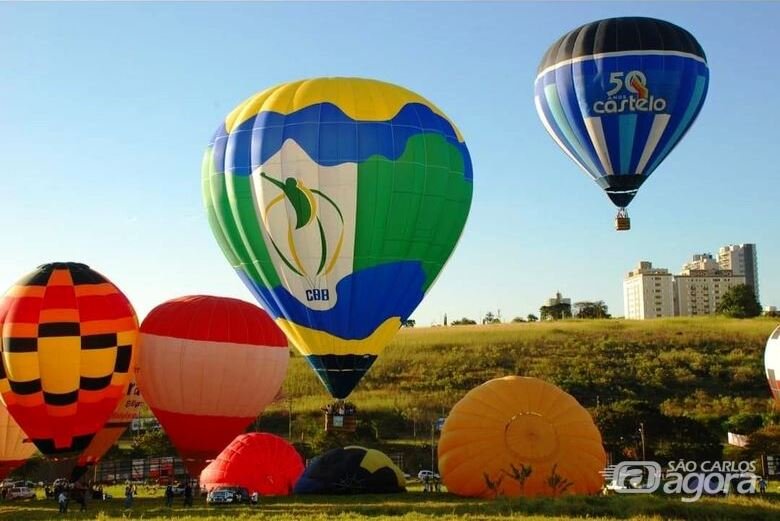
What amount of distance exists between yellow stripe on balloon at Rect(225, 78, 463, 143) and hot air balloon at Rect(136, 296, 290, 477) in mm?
4891

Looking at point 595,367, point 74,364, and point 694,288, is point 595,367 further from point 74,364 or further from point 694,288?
point 694,288

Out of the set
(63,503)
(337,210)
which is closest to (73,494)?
(63,503)

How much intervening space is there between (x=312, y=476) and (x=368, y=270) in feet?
16.0

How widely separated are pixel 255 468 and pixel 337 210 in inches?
251

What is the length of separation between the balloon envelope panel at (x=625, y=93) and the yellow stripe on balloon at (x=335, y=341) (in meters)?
7.74

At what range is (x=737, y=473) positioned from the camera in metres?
22.2

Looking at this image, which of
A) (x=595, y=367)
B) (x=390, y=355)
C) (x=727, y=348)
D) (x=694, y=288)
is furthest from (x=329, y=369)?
(x=694, y=288)

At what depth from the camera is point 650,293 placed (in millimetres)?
164125

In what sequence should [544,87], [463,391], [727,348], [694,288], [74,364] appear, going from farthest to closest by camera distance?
[694,288] < [727,348] < [463,391] < [544,87] < [74,364]

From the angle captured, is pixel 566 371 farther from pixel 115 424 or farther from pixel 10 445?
pixel 10 445

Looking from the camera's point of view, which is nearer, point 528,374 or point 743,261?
point 528,374

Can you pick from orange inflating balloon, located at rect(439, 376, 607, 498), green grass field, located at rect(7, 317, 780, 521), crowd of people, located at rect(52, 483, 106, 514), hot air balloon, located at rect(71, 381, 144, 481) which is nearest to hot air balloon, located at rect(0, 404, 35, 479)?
green grass field, located at rect(7, 317, 780, 521)

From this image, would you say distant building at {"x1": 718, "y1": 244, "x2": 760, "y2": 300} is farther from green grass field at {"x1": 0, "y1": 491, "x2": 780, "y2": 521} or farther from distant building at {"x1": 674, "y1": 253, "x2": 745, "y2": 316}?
green grass field at {"x1": 0, "y1": 491, "x2": 780, "y2": 521}

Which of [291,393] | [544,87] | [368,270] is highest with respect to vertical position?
[544,87]
